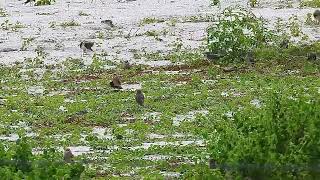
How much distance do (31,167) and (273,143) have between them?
79.0 inches

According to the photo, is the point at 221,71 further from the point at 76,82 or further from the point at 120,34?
the point at 120,34

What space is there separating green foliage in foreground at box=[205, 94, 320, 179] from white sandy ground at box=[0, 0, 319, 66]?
29.7 ft

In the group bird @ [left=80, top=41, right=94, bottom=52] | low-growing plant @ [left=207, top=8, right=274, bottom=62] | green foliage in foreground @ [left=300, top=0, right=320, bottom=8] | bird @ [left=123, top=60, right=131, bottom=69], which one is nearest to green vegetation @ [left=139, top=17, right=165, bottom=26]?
bird @ [left=80, top=41, right=94, bottom=52]

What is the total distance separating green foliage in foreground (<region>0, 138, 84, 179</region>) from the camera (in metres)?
6.53

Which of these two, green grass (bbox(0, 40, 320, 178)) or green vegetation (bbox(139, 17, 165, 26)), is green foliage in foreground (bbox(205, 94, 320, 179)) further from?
green vegetation (bbox(139, 17, 165, 26))

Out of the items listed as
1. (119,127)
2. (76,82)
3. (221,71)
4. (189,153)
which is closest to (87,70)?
(76,82)

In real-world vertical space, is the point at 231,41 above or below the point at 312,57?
above

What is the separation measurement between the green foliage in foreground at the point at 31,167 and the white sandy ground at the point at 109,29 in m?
10.1

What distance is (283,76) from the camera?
15.4 metres

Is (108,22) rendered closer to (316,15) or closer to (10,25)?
(10,25)

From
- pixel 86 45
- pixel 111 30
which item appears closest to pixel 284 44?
pixel 86 45

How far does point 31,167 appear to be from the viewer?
6.90 m

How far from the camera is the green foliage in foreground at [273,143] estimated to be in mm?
7000

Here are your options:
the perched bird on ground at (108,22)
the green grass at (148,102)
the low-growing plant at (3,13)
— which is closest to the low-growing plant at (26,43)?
the green grass at (148,102)
